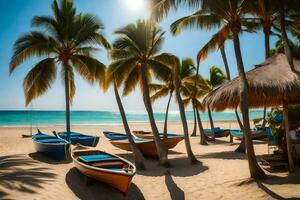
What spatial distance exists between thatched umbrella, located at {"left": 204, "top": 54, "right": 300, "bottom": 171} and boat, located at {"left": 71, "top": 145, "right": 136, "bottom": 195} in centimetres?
376

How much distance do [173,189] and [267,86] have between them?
4.53 metres

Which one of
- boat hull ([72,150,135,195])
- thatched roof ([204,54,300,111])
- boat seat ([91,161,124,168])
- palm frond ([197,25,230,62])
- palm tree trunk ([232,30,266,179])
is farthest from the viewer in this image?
palm frond ([197,25,230,62])

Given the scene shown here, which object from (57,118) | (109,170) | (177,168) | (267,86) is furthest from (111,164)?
(57,118)

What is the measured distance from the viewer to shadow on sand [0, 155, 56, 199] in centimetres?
789

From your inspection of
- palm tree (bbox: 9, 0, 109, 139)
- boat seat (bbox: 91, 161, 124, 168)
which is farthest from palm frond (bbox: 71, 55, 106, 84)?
boat seat (bbox: 91, 161, 124, 168)

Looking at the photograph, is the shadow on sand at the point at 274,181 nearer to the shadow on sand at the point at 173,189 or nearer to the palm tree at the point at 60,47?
the shadow on sand at the point at 173,189

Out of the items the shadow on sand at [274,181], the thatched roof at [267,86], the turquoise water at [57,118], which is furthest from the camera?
the turquoise water at [57,118]

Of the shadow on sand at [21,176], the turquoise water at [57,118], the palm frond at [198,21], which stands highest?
the palm frond at [198,21]

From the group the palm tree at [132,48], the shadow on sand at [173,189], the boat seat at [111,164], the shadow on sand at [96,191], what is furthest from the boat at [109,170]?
the palm tree at [132,48]

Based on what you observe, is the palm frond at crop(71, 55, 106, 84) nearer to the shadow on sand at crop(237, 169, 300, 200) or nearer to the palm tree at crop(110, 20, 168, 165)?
the palm tree at crop(110, 20, 168, 165)

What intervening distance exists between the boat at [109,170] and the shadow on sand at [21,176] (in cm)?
134

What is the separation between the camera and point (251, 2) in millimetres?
10164

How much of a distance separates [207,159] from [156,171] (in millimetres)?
3091

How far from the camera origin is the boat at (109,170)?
25.5 ft
